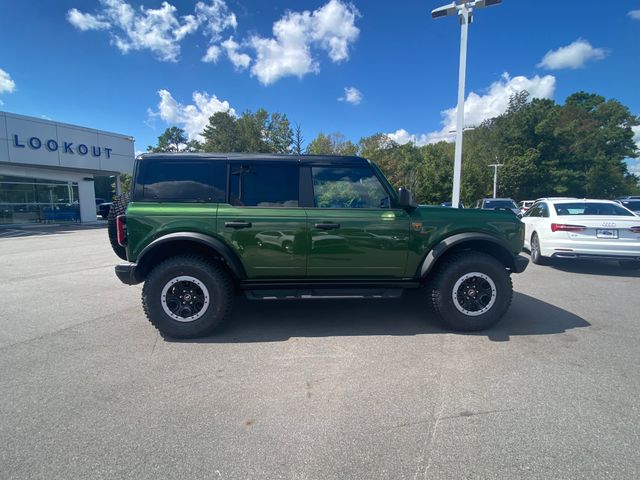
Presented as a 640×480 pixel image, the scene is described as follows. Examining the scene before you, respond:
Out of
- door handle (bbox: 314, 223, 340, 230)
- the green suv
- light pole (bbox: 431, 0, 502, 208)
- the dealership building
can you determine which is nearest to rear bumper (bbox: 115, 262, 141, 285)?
the green suv

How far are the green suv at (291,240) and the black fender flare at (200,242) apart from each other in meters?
→ 0.01

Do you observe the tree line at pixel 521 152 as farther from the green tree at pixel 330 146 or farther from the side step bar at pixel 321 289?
the side step bar at pixel 321 289

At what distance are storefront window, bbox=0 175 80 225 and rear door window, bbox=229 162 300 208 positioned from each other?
2343 centimetres

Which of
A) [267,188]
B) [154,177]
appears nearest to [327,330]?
[267,188]

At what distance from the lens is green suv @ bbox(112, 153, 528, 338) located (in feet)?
11.4

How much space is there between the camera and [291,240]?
354 cm

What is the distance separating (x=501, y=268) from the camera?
145 inches

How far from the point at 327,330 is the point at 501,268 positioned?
2.21 metres

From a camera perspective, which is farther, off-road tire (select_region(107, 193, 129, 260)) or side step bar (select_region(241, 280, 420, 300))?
off-road tire (select_region(107, 193, 129, 260))

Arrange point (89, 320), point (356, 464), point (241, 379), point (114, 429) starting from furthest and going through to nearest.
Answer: point (89, 320), point (241, 379), point (114, 429), point (356, 464)

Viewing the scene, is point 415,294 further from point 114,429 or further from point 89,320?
point 89,320

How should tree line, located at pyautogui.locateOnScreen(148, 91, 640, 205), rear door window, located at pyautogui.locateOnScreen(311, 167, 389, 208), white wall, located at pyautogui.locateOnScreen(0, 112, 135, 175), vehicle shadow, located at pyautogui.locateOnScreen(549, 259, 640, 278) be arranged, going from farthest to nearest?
tree line, located at pyautogui.locateOnScreen(148, 91, 640, 205) < white wall, located at pyautogui.locateOnScreen(0, 112, 135, 175) < vehicle shadow, located at pyautogui.locateOnScreen(549, 259, 640, 278) < rear door window, located at pyautogui.locateOnScreen(311, 167, 389, 208)

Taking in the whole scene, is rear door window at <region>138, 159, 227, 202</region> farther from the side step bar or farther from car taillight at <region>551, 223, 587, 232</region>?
car taillight at <region>551, 223, 587, 232</region>

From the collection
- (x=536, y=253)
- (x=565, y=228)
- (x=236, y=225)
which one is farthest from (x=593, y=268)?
(x=236, y=225)
